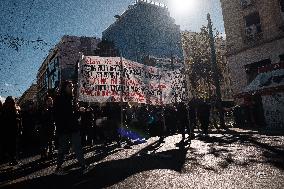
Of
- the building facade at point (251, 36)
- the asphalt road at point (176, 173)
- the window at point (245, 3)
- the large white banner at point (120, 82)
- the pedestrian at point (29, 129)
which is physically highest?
the window at point (245, 3)

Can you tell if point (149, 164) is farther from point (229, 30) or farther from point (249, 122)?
point (229, 30)

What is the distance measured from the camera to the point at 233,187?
4.40m

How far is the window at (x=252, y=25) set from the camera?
2529cm

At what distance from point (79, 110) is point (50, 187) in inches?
76.4

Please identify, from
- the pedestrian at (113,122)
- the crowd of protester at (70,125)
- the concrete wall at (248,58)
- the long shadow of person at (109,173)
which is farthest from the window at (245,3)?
the long shadow of person at (109,173)

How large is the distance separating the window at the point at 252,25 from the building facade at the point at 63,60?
20.1 m

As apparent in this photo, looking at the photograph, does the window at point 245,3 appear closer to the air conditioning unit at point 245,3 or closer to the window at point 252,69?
the air conditioning unit at point 245,3

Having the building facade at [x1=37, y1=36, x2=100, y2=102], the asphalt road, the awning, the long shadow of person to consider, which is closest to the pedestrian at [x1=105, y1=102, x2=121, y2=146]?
the asphalt road

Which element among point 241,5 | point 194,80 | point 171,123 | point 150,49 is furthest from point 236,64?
point 150,49

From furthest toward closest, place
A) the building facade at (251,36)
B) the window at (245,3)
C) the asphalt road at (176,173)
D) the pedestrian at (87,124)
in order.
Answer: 1. the window at (245,3)
2. the building facade at (251,36)
3. the pedestrian at (87,124)
4. the asphalt road at (176,173)

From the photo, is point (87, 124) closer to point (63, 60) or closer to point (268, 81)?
point (268, 81)

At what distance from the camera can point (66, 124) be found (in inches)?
247

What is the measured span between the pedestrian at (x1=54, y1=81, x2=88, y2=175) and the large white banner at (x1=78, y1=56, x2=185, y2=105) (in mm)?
2930

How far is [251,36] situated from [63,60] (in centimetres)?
2713
